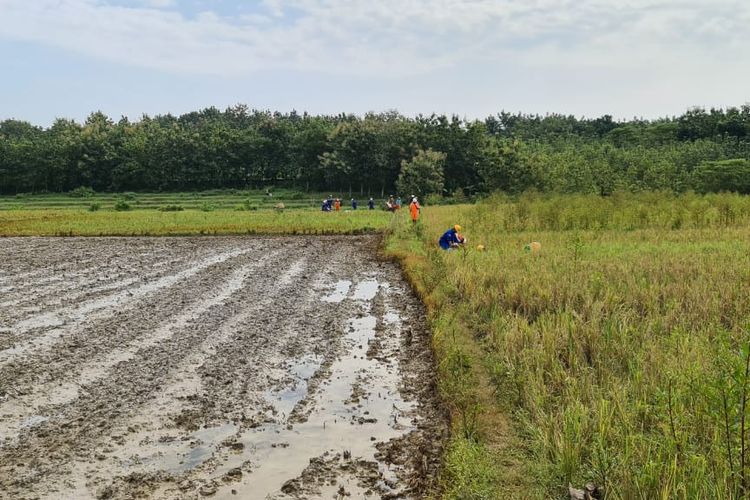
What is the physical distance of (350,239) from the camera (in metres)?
22.4

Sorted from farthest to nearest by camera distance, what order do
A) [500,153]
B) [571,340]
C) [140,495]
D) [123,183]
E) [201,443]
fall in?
[123,183], [500,153], [571,340], [201,443], [140,495]

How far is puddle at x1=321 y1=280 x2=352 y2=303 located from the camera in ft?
37.0

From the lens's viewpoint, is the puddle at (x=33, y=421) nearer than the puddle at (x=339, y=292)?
Yes

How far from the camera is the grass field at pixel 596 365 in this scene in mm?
3684

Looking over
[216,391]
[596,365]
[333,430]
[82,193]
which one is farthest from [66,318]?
[82,193]

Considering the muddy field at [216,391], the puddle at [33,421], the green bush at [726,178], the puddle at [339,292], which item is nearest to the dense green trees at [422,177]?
the green bush at [726,178]

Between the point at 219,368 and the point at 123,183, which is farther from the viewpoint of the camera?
the point at 123,183

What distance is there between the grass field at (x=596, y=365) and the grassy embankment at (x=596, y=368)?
0.02 m

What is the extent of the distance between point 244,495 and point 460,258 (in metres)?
8.99

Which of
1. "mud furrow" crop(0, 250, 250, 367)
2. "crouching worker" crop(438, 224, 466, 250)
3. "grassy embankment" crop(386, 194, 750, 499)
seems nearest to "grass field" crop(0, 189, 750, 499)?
"grassy embankment" crop(386, 194, 750, 499)

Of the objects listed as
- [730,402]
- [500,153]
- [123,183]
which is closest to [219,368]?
[730,402]

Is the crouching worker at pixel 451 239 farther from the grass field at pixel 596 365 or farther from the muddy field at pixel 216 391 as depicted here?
the muddy field at pixel 216 391

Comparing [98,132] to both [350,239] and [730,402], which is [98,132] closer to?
[350,239]

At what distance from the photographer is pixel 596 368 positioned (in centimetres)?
586
